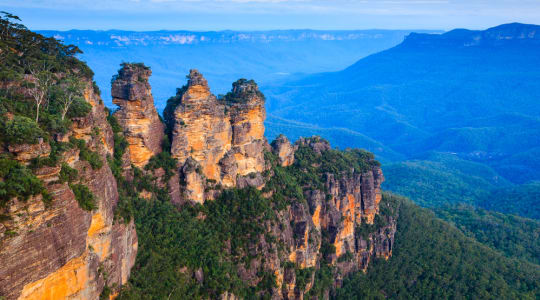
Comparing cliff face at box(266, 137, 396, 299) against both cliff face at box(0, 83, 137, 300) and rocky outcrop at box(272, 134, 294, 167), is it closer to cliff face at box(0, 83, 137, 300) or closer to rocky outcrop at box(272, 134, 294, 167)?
rocky outcrop at box(272, 134, 294, 167)

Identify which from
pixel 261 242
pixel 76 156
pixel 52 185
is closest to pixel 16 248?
pixel 52 185

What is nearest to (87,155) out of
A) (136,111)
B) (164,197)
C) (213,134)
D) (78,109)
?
(78,109)

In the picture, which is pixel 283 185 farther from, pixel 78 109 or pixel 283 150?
pixel 78 109

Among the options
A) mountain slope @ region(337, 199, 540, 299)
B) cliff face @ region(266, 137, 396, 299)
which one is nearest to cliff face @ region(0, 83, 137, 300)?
cliff face @ region(266, 137, 396, 299)

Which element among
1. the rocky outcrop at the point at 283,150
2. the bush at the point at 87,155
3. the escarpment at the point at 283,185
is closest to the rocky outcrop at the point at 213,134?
the escarpment at the point at 283,185

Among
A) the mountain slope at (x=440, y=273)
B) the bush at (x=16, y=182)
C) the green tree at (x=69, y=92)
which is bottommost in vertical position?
the mountain slope at (x=440, y=273)

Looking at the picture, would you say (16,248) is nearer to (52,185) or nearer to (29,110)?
(52,185)

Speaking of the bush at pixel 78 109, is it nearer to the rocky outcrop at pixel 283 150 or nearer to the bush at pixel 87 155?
the bush at pixel 87 155
